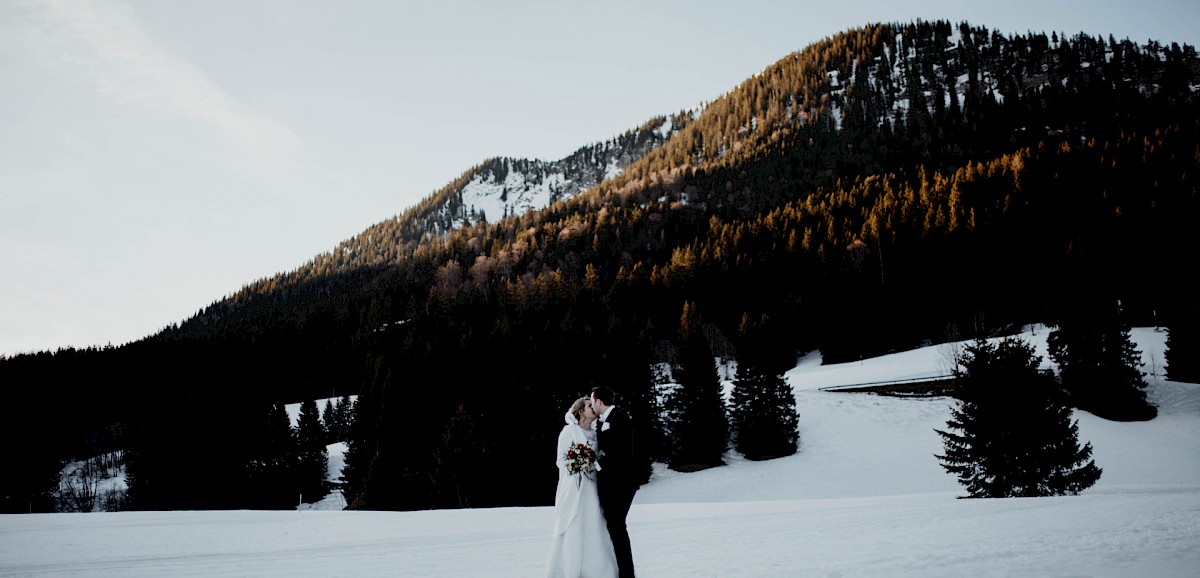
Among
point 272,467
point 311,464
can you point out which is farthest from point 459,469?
point 272,467

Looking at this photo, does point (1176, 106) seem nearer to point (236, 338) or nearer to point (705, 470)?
point (705, 470)

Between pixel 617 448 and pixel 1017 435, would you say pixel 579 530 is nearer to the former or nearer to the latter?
pixel 617 448

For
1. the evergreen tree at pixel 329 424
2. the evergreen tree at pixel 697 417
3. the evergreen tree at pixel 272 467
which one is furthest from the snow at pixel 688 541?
the evergreen tree at pixel 329 424

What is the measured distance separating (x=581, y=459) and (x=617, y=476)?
0.45m

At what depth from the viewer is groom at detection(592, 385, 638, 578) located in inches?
227

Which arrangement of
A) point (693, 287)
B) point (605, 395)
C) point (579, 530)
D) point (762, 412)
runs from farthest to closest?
point (693, 287)
point (762, 412)
point (605, 395)
point (579, 530)

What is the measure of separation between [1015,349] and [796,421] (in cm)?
2122

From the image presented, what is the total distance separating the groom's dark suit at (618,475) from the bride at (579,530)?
0.49 ft

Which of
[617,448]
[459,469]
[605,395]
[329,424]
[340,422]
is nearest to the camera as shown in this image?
[617,448]

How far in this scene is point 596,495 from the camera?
20.0 feet

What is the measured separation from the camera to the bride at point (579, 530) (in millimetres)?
5918

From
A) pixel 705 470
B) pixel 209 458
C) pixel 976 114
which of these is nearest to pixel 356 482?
pixel 209 458

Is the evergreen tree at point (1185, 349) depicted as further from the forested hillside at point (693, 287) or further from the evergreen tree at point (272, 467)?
the evergreen tree at point (272, 467)

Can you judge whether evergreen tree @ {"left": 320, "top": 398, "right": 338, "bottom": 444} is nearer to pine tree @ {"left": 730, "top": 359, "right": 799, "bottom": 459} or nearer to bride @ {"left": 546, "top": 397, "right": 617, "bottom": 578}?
pine tree @ {"left": 730, "top": 359, "right": 799, "bottom": 459}
